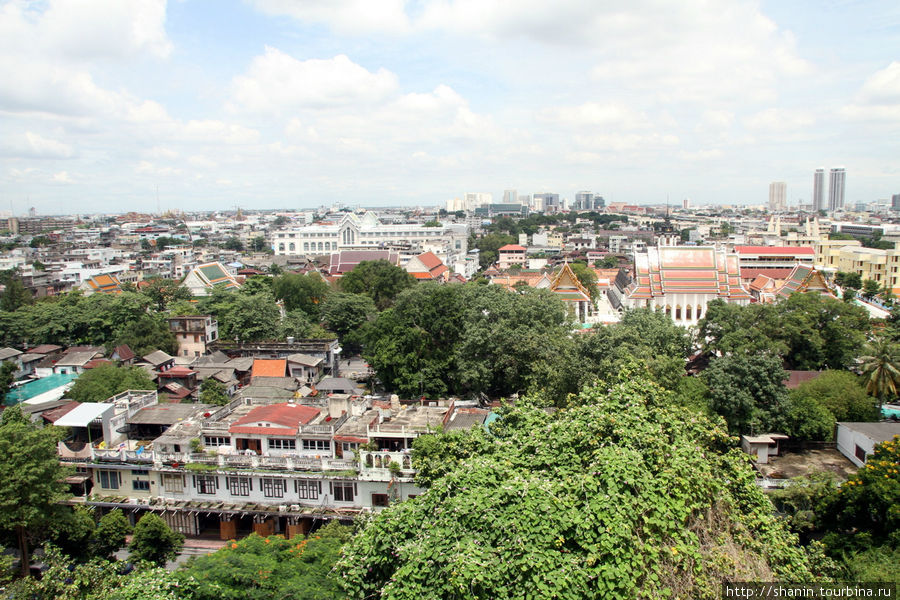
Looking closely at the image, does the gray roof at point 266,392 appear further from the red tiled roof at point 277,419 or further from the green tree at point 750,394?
the green tree at point 750,394

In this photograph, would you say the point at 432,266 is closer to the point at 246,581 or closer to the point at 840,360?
the point at 840,360

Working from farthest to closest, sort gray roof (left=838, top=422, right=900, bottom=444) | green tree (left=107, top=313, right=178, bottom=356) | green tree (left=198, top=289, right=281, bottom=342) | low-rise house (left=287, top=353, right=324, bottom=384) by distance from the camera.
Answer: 1. green tree (left=198, top=289, right=281, bottom=342)
2. green tree (left=107, top=313, right=178, bottom=356)
3. low-rise house (left=287, top=353, right=324, bottom=384)
4. gray roof (left=838, top=422, right=900, bottom=444)

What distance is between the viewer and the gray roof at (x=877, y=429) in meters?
16.6

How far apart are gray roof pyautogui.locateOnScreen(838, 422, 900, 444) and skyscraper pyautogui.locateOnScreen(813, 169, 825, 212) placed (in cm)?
19264

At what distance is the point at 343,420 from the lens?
18172 millimetres

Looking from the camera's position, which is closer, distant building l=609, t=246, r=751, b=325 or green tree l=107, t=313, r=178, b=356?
green tree l=107, t=313, r=178, b=356

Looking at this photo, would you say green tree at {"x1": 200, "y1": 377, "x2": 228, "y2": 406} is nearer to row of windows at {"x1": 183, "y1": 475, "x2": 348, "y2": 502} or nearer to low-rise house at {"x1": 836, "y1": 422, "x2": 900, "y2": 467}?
row of windows at {"x1": 183, "y1": 475, "x2": 348, "y2": 502}

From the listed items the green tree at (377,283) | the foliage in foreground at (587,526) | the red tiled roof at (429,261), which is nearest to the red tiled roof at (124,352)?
the green tree at (377,283)

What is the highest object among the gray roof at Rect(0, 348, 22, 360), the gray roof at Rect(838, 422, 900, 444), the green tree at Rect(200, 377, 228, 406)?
the gray roof at Rect(838, 422, 900, 444)

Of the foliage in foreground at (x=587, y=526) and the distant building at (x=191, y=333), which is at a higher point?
the foliage in foreground at (x=587, y=526)

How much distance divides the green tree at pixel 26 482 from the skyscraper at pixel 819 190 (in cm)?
20706

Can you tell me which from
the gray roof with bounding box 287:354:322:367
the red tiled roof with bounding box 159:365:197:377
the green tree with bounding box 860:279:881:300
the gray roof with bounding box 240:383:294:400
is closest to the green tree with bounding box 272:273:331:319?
the gray roof with bounding box 287:354:322:367

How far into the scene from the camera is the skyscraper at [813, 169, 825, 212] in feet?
598

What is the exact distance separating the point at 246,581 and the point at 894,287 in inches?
2037
